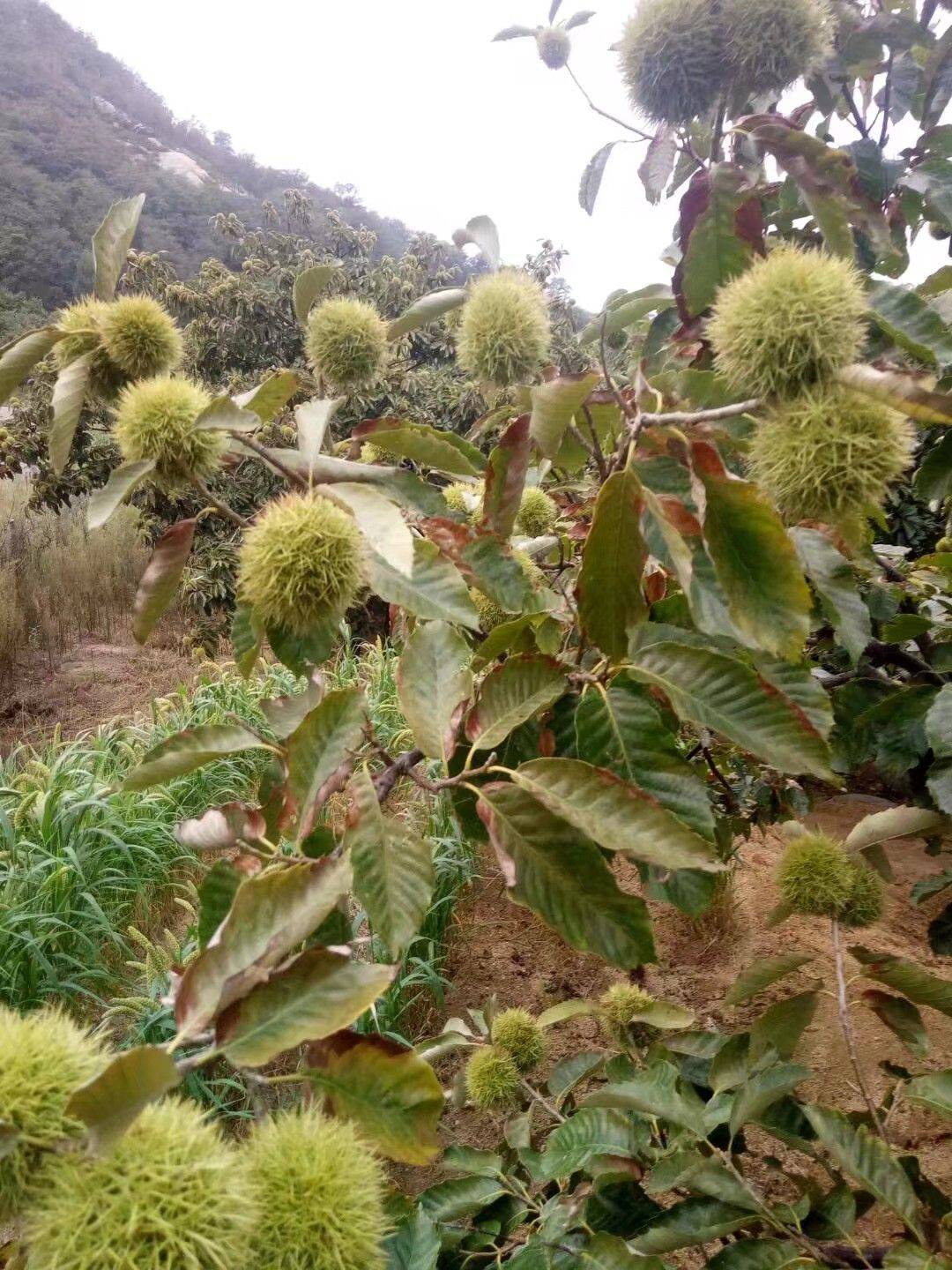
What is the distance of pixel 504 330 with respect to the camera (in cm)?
97

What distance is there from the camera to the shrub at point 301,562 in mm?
711

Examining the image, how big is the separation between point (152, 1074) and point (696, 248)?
0.97m

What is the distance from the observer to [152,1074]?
0.40 m

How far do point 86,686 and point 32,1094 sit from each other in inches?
236

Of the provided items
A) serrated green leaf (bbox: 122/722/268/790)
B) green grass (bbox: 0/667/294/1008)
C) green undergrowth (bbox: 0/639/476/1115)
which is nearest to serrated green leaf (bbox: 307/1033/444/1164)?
serrated green leaf (bbox: 122/722/268/790)

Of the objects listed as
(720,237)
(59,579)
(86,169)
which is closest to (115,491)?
(720,237)

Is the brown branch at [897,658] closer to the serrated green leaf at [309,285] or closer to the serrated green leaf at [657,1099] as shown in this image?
the serrated green leaf at [657,1099]

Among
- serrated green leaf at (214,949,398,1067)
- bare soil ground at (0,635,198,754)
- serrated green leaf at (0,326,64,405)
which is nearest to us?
serrated green leaf at (214,949,398,1067)

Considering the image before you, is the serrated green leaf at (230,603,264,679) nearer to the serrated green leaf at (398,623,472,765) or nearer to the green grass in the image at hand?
the serrated green leaf at (398,623,472,765)

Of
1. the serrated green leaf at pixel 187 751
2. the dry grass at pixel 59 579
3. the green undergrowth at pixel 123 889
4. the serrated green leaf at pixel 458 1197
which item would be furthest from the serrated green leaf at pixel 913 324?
the dry grass at pixel 59 579

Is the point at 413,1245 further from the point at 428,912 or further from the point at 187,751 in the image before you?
the point at 428,912

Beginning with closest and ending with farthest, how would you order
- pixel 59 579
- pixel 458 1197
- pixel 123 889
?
pixel 458 1197, pixel 123 889, pixel 59 579

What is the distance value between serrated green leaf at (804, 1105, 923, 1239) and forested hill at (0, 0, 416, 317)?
1665 centimetres

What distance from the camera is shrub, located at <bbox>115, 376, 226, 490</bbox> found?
0.79 metres
